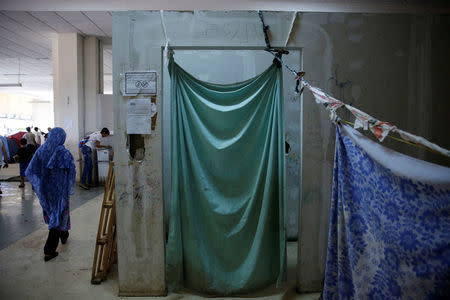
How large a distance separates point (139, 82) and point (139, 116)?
11.4 inches

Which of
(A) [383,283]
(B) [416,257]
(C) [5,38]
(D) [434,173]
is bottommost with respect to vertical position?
(A) [383,283]

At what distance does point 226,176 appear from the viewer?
2359 mm

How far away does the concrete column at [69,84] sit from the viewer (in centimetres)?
652

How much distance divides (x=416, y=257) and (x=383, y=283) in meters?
0.25

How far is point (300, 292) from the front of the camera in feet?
8.15

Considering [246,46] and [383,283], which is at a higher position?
[246,46]

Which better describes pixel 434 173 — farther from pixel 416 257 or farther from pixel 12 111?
pixel 12 111

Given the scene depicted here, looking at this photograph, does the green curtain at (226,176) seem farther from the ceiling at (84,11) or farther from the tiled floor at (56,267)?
the ceiling at (84,11)

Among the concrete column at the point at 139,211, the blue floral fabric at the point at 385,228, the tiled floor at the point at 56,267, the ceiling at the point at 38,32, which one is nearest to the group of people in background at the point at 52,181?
the tiled floor at the point at 56,267

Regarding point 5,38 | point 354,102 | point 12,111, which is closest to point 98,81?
point 5,38

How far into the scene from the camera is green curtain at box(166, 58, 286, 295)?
2.35 metres

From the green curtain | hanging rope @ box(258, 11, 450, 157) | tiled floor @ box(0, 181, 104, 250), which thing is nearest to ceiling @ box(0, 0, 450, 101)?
the green curtain

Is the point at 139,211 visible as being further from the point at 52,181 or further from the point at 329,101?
the point at 329,101

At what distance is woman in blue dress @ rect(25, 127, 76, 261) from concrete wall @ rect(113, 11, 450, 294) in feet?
3.74
